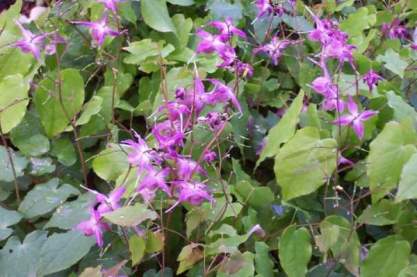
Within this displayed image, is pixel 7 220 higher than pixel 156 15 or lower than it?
lower

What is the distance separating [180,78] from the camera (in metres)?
1.12

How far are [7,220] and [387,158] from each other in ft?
1.84

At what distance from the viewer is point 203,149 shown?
3.27ft

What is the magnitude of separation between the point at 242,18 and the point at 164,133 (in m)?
0.52

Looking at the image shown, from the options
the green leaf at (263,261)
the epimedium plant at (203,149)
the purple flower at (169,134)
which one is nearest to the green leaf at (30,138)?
the epimedium plant at (203,149)

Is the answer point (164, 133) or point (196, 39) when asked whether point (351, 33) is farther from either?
point (164, 133)

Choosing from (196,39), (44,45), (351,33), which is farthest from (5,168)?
(351,33)

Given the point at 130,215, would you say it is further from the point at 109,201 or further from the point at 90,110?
the point at 90,110

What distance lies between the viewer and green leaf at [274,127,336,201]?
0.92 meters

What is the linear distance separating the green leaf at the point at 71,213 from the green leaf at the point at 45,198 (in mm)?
13

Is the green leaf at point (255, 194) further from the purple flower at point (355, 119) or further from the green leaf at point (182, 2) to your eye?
the green leaf at point (182, 2)

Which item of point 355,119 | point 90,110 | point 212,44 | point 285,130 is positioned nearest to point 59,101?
point 90,110

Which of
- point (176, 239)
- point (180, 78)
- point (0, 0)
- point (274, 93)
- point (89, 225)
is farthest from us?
point (0, 0)

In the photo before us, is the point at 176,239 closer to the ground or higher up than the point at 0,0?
closer to the ground
